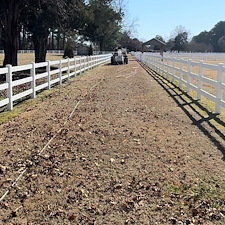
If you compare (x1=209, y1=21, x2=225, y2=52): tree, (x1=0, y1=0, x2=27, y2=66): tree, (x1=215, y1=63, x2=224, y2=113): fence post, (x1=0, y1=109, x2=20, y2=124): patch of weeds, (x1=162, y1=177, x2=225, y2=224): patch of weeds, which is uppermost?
(x1=209, y1=21, x2=225, y2=52): tree

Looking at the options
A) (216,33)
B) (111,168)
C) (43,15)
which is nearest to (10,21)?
(43,15)

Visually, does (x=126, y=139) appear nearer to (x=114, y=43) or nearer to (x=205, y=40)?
(x=114, y=43)

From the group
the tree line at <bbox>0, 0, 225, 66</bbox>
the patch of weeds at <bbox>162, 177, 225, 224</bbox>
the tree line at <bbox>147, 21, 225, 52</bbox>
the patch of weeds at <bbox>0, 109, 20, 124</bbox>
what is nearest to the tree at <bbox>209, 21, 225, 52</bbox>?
the tree line at <bbox>147, 21, 225, 52</bbox>

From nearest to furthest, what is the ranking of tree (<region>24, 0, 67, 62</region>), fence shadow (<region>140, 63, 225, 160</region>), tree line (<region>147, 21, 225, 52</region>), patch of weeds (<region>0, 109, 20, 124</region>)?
1. fence shadow (<region>140, 63, 225, 160</region>)
2. patch of weeds (<region>0, 109, 20, 124</region>)
3. tree (<region>24, 0, 67, 62</region>)
4. tree line (<region>147, 21, 225, 52</region>)

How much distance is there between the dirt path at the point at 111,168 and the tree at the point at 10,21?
13903 millimetres

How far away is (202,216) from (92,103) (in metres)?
8.36

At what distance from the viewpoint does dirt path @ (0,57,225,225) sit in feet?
14.1

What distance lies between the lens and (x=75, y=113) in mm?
10445

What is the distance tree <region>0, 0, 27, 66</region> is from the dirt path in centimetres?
1390

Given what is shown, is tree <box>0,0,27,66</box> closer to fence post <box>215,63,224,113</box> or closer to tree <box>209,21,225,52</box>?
fence post <box>215,63,224,113</box>

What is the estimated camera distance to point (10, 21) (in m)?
23.1

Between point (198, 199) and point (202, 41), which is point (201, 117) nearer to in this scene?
point (198, 199)

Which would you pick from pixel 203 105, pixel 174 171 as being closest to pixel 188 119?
pixel 203 105

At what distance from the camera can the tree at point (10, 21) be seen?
2231cm
